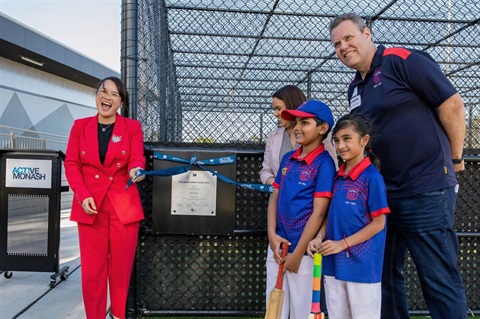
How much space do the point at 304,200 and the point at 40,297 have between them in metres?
2.76

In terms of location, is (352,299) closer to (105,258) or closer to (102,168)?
(105,258)

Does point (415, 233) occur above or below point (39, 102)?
below

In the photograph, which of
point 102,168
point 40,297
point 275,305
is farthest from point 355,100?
point 40,297

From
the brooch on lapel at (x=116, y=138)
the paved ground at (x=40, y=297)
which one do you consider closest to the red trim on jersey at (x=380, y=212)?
the brooch on lapel at (x=116, y=138)

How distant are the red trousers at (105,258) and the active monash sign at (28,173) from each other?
1603mm

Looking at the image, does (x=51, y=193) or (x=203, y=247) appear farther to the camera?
(x=51, y=193)

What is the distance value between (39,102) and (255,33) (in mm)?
16049

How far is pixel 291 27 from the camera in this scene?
6.30 metres

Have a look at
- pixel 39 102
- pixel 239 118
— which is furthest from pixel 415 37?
pixel 39 102

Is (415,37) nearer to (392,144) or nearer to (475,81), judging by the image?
(475,81)

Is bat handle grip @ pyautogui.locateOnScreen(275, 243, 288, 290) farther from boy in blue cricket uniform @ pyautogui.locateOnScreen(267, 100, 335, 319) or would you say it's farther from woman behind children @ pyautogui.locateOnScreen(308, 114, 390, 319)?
woman behind children @ pyautogui.locateOnScreen(308, 114, 390, 319)

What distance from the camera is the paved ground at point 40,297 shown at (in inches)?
127

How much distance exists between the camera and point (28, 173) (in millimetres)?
3922

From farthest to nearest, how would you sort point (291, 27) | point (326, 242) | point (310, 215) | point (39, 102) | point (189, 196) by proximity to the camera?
point (39, 102) < point (291, 27) < point (189, 196) < point (310, 215) < point (326, 242)
